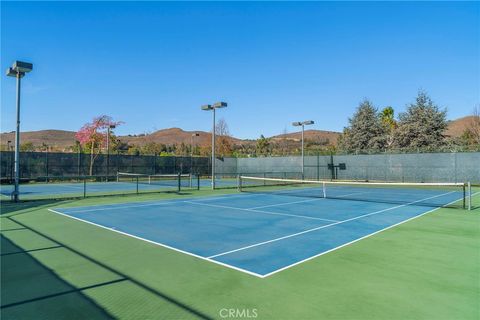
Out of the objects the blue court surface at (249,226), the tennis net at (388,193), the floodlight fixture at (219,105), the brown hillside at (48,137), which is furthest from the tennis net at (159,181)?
the brown hillside at (48,137)

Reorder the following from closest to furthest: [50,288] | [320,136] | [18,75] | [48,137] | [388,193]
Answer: [50,288] → [18,75] → [388,193] → [48,137] → [320,136]

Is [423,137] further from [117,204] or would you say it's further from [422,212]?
[117,204]

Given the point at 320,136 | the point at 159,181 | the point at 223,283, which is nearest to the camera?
the point at 223,283

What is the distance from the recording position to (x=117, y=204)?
1331 centimetres

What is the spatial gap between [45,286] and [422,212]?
1135cm

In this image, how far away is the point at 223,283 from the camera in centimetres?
461

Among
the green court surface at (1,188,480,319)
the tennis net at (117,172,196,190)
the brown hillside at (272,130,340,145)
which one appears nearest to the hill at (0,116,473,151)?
the brown hillside at (272,130,340,145)

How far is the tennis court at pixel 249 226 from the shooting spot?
6062 mm

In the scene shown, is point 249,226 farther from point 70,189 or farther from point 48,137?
point 48,137

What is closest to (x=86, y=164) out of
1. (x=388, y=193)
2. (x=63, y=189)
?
(x=63, y=189)

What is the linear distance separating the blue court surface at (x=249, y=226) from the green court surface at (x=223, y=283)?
415 mm

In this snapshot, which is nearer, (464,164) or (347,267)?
(347,267)

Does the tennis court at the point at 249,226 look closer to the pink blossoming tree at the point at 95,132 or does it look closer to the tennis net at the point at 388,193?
the tennis net at the point at 388,193

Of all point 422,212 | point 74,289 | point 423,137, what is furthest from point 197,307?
point 423,137
